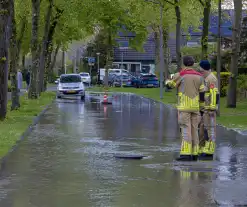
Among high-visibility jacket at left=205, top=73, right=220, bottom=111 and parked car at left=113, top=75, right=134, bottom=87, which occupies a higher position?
high-visibility jacket at left=205, top=73, right=220, bottom=111

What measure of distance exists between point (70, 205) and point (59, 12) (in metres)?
35.0

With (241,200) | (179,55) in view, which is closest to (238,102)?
(179,55)

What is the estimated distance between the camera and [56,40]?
50438mm

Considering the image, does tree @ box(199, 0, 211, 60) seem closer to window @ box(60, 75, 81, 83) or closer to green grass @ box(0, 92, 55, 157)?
green grass @ box(0, 92, 55, 157)

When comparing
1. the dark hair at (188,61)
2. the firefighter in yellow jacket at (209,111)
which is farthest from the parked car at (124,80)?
the dark hair at (188,61)

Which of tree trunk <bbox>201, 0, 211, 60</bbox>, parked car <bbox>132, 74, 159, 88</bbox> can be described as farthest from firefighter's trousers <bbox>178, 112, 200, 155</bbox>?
parked car <bbox>132, 74, 159, 88</bbox>

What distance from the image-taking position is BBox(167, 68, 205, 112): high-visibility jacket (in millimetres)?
12258

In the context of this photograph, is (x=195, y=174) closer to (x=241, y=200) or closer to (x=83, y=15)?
(x=241, y=200)

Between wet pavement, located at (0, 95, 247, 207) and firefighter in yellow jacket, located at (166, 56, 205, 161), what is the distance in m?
0.40

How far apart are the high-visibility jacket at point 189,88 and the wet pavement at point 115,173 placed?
1.05 m

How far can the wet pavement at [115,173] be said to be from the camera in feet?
28.3

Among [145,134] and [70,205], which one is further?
[145,134]

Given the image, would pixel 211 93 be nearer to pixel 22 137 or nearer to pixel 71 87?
pixel 22 137

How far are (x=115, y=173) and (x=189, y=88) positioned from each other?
237 centimetres
